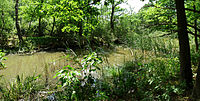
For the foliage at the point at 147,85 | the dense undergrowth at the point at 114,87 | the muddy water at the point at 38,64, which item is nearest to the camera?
the dense undergrowth at the point at 114,87

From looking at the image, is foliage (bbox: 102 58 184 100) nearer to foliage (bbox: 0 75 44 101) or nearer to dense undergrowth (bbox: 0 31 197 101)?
dense undergrowth (bbox: 0 31 197 101)

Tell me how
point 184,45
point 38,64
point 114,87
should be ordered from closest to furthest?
1. point 184,45
2. point 114,87
3. point 38,64

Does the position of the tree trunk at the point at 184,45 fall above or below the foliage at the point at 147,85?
above

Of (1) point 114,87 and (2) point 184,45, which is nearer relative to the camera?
(2) point 184,45

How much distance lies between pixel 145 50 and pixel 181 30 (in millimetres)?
1891

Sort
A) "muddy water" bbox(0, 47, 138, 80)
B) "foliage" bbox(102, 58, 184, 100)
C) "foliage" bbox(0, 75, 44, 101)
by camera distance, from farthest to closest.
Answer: "muddy water" bbox(0, 47, 138, 80), "foliage" bbox(0, 75, 44, 101), "foliage" bbox(102, 58, 184, 100)

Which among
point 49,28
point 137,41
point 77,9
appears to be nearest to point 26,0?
point 49,28

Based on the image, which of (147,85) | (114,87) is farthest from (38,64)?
(147,85)

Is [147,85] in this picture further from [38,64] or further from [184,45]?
[38,64]

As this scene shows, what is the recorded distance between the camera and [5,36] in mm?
12938

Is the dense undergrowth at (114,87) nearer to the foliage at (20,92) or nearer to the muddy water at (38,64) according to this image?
the foliage at (20,92)

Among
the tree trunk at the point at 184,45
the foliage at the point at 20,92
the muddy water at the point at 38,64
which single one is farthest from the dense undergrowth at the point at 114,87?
the muddy water at the point at 38,64

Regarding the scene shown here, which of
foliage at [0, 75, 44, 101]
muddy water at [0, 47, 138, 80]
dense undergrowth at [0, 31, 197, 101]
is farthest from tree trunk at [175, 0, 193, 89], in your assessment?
foliage at [0, 75, 44, 101]

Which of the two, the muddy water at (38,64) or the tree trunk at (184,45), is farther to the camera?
the muddy water at (38,64)
